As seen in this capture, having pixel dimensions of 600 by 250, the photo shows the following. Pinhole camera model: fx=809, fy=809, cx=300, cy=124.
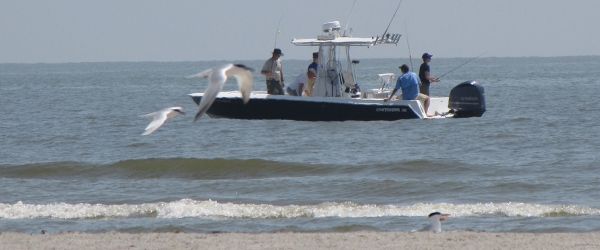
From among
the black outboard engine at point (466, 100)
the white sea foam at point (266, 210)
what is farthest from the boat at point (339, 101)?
the white sea foam at point (266, 210)

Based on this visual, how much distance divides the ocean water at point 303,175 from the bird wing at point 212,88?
9.26ft

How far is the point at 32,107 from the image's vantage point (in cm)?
3116

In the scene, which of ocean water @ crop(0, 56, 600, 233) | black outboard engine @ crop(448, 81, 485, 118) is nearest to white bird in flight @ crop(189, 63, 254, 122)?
ocean water @ crop(0, 56, 600, 233)

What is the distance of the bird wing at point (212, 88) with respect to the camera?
6883mm

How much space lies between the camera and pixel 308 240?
844cm

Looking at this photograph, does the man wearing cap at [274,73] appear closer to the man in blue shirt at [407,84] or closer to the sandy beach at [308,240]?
the man in blue shirt at [407,84]

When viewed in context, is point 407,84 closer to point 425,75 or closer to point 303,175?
point 425,75

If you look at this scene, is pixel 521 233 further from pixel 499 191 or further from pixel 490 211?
pixel 499 191

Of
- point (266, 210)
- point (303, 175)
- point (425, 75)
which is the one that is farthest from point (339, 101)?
point (266, 210)

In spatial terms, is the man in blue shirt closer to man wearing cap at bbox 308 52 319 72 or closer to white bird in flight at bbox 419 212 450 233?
man wearing cap at bbox 308 52 319 72

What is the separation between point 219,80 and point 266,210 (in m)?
3.94

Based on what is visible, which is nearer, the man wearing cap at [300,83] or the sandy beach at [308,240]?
the sandy beach at [308,240]

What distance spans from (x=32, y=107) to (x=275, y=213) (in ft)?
75.2

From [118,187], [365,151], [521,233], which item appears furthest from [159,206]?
[365,151]
